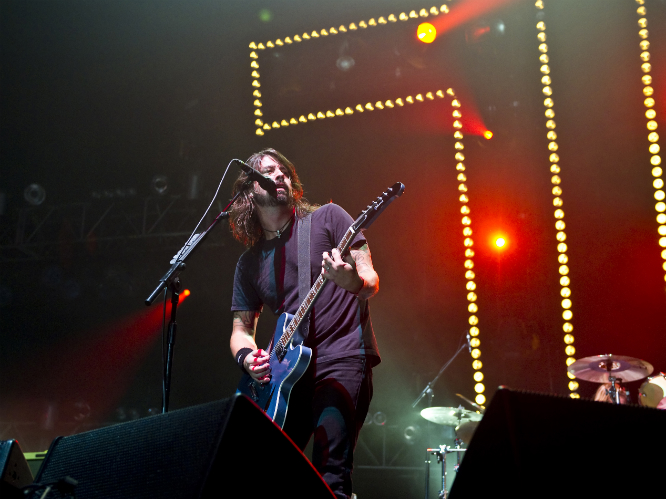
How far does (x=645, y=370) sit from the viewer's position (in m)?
4.79

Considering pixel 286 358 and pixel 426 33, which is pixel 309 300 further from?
pixel 426 33

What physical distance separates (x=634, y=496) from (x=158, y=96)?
6.03m

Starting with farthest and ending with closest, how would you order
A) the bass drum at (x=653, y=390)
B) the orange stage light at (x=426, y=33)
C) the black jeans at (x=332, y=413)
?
the orange stage light at (x=426, y=33) < the bass drum at (x=653, y=390) < the black jeans at (x=332, y=413)

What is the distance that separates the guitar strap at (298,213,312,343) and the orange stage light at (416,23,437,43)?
340cm

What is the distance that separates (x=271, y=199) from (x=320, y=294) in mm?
635

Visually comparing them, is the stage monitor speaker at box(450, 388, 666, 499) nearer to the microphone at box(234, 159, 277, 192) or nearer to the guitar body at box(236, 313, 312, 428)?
the guitar body at box(236, 313, 312, 428)

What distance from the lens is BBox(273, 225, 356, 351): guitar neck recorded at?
8.25 ft

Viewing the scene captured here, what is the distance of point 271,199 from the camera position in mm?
2943

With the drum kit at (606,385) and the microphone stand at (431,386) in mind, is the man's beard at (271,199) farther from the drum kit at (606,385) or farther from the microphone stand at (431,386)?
the microphone stand at (431,386)

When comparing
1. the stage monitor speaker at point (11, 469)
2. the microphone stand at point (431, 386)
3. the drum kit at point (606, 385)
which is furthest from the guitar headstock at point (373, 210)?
the microphone stand at point (431, 386)

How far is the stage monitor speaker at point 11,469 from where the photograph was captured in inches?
59.3

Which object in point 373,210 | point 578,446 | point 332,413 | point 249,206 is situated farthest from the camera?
point 249,206

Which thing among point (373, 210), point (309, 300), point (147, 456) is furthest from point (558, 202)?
point (147, 456)

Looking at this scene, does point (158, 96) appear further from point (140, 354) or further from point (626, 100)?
point (626, 100)
